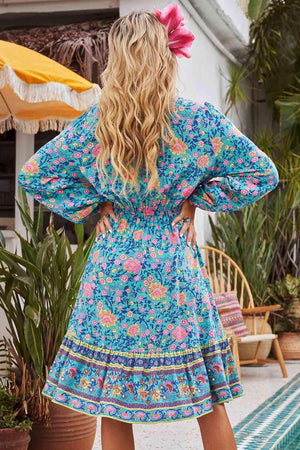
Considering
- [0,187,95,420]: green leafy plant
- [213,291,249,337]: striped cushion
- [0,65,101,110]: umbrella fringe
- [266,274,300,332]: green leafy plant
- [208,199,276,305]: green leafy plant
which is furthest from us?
[266,274,300,332]: green leafy plant

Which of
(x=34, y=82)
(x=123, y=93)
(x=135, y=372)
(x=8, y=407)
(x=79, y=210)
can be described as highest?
(x=34, y=82)

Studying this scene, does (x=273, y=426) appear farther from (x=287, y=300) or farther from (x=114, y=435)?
(x=287, y=300)

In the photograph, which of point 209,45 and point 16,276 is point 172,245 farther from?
point 209,45

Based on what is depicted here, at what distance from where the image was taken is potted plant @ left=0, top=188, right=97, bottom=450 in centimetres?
333

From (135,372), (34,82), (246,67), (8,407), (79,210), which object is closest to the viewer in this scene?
(135,372)

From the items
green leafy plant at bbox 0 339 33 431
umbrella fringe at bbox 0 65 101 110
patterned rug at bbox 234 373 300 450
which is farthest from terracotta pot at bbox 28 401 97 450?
umbrella fringe at bbox 0 65 101 110

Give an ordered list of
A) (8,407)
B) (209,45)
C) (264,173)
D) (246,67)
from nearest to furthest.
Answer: (264,173) < (8,407) < (209,45) < (246,67)

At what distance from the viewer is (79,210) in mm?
2680

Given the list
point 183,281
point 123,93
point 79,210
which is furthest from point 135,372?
point 123,93

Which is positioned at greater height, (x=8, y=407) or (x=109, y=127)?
(x=109, y=127)

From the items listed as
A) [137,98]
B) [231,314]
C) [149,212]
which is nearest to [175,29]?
[137,98]

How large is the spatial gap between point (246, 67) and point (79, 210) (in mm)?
6113

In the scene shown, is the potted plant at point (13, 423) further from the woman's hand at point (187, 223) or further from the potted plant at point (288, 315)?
the potted plant at point (288, 315)

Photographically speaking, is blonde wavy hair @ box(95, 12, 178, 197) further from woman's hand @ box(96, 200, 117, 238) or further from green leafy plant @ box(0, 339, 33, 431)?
green leafy plant @ box(0, 339, 33, 431)
